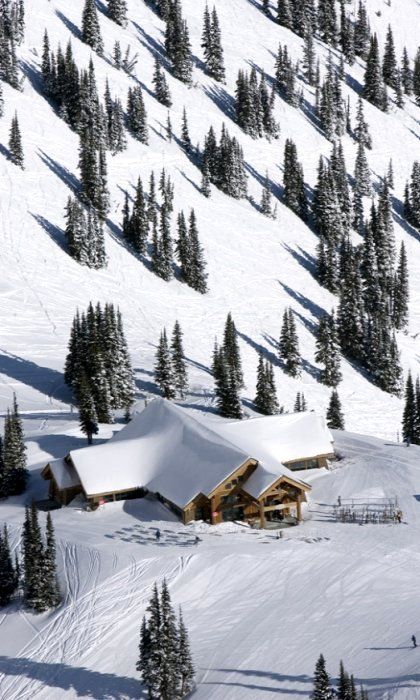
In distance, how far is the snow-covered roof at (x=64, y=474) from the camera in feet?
142

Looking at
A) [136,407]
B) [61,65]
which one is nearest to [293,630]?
[136,407]

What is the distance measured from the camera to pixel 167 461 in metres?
43.4

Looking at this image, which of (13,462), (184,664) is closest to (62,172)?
(13,462)

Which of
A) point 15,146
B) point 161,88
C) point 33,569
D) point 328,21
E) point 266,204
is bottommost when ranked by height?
point 33,569

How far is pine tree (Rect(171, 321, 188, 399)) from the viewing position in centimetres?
7581

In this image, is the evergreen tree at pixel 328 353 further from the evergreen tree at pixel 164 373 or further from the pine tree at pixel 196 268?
the evergreen tree at pixel 164 373

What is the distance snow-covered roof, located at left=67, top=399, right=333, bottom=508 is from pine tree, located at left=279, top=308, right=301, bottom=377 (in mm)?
38124

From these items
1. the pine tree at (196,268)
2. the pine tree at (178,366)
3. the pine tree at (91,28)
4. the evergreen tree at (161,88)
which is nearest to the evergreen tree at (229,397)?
the pine tree at (178,366)

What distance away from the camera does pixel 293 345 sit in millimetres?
88625

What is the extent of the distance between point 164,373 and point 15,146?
4981 centimetres

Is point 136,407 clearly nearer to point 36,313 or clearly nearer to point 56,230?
point 36,313

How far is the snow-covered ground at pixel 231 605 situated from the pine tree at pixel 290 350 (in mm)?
45946

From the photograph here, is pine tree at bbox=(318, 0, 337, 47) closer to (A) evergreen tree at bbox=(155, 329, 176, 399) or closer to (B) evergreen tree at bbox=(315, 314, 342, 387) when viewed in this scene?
(B) evergreen tree at bbox=(315, 314, 342, 387)

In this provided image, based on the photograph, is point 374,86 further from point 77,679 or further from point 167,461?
point 77,679
